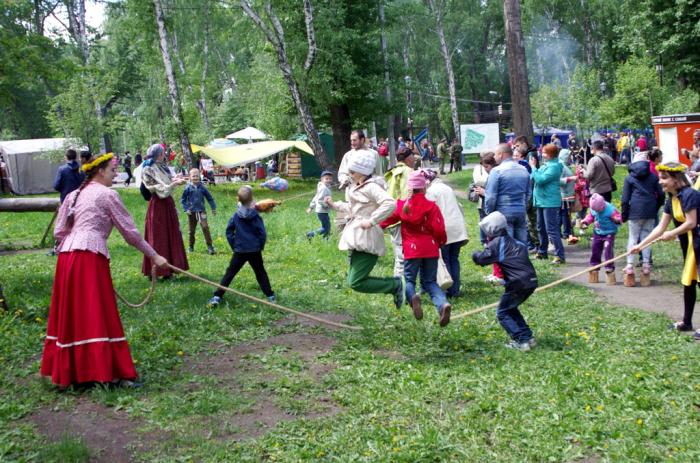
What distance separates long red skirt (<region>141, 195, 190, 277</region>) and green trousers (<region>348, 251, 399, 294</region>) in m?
4.39

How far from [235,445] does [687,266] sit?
5.19 m

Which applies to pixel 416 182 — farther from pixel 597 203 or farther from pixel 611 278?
pixel 611 278

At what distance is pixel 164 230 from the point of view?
11.0 meters

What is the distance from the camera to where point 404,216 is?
7480mm

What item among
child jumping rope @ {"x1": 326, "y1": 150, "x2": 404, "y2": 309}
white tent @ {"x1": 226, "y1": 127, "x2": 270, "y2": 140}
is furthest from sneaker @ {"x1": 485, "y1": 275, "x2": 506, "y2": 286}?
white tent @ {"x1": 226, "y1": 127, "x2": 270, "y2": 140}

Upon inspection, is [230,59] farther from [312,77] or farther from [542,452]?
[542,452]

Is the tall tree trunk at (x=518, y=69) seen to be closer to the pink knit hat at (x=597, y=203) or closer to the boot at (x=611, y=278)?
the pink knit hat at (x=597, y=203)

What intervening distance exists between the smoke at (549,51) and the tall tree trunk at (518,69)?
138 ft

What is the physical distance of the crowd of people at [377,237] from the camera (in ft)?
20.3

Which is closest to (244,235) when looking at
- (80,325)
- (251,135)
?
(80,325)

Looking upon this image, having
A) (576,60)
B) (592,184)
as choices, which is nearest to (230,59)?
(576,60)

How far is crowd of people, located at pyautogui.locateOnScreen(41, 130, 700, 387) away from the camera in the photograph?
620cm

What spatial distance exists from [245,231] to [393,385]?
3.65m

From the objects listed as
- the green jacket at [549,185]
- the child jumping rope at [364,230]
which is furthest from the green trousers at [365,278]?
the green jacket at [549,185]
